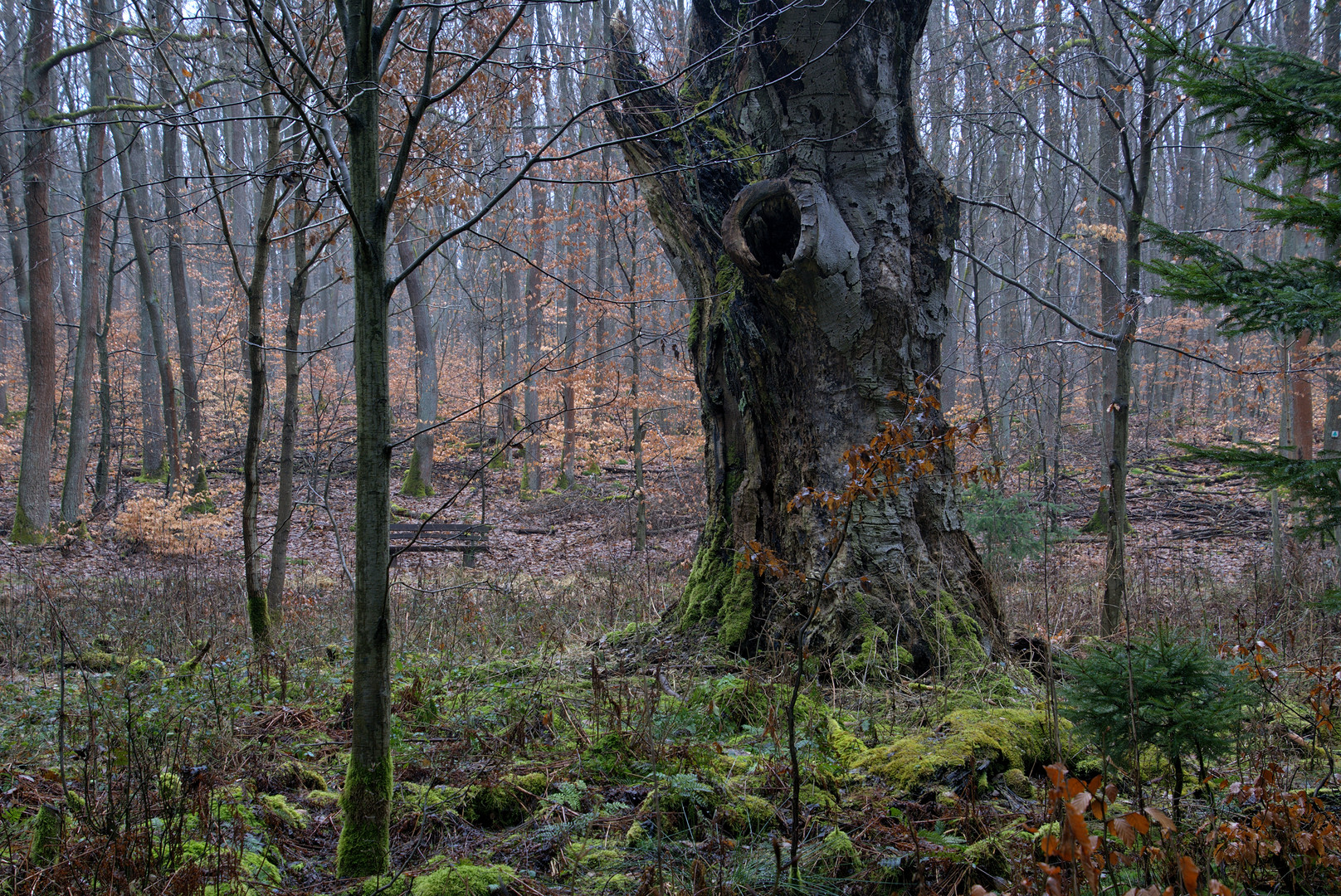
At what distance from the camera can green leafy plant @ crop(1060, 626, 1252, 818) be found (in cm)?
222

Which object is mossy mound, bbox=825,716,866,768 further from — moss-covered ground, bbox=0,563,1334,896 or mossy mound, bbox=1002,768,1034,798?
mossy mound, bbox=1002,768,1034,798

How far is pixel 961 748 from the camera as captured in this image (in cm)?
294

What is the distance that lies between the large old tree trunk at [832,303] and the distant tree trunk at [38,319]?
11663 mm

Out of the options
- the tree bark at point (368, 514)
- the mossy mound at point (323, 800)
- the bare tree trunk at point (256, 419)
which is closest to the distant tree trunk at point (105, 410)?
the bare tree trunk at point (256, 419)

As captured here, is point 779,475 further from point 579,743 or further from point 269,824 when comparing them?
point 269,824

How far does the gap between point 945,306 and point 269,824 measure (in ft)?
14.3

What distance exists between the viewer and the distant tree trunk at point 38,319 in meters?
11.3

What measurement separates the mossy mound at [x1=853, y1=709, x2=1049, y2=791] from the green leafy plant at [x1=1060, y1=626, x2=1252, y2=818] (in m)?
0.59

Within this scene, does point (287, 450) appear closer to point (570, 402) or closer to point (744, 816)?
point (744, 816)

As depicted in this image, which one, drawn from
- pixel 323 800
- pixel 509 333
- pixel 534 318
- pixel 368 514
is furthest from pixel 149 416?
pixel 368 514

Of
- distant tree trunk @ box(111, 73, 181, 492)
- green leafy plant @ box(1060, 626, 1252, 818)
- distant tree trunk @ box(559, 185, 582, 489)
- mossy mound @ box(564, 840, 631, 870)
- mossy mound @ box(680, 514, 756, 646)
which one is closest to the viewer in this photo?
green leafy plant @ box(1060, 626, 1252, 818)

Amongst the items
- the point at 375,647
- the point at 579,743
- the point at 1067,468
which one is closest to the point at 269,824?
the point at 375,647

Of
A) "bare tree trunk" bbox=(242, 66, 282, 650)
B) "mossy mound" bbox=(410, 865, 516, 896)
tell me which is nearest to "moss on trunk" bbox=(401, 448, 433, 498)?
"bare tree trunk" bbox=(242, 66, 282, 650)

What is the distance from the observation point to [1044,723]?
10.3 ft
